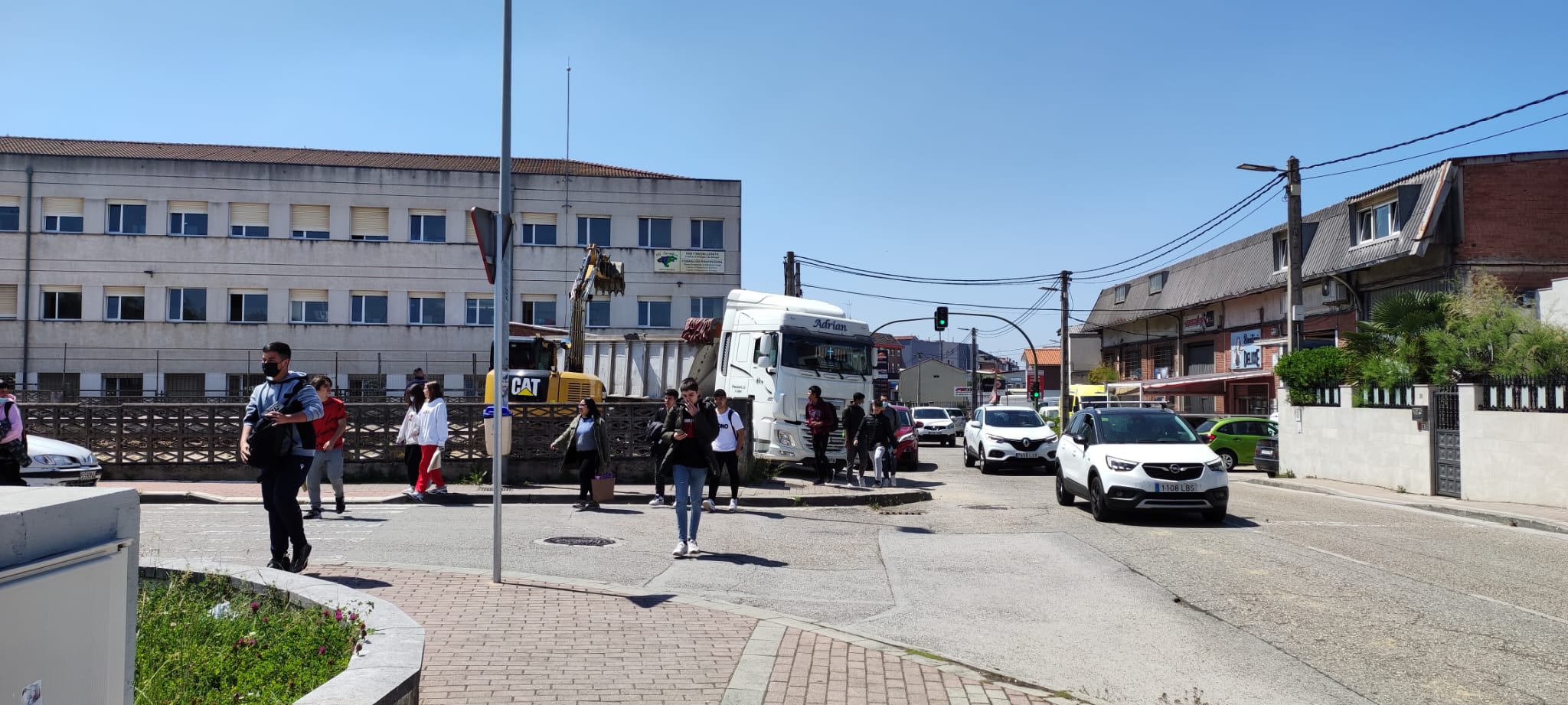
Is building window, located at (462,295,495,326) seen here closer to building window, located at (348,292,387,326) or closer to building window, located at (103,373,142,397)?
building window, located at (348,292,387,326)

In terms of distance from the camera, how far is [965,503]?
16.8 metres

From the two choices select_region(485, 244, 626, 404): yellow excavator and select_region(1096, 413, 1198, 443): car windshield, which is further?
select_region(485, 244, 626, 404): yellow excavator

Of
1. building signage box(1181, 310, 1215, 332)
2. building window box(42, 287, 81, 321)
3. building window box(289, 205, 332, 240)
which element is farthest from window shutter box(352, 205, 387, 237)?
building signage box(1181, 310, 1215, 332)

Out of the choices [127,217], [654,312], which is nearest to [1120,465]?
[654,312]

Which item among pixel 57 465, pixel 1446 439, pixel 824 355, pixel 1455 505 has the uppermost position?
pixel 824 355

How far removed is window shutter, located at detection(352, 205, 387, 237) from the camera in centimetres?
3984

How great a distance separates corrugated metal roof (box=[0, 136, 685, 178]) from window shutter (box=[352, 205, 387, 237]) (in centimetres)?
171

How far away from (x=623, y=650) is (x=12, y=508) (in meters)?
4.03

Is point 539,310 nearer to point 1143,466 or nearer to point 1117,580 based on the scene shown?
point 1143,466

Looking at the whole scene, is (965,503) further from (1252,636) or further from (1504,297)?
(1504,297)

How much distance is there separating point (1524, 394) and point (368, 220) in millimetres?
36014

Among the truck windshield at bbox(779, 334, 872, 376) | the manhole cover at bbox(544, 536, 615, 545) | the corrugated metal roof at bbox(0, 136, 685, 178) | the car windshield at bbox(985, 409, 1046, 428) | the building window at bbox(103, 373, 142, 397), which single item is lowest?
the manhole cover at bbox(544, 536, 615, 545)

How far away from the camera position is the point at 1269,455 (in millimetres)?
25594

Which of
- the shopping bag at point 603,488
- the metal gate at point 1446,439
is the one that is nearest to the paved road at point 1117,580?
the shopping bag at point 603,488
